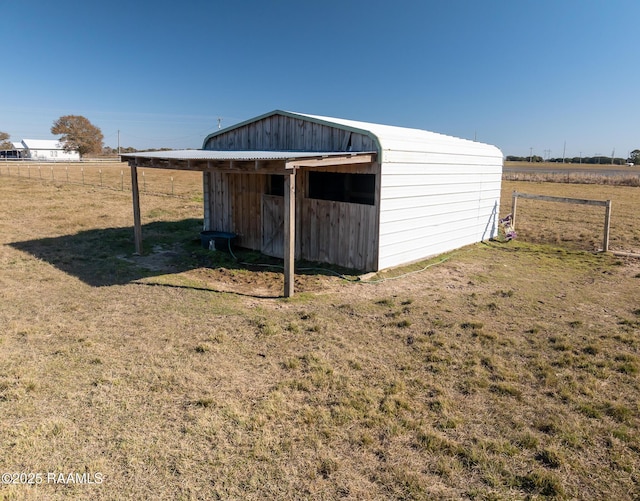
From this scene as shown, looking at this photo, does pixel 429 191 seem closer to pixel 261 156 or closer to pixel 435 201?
pixel 435 201

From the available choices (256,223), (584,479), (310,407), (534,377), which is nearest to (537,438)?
(584,479)

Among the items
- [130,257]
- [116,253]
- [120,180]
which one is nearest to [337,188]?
[130,257]

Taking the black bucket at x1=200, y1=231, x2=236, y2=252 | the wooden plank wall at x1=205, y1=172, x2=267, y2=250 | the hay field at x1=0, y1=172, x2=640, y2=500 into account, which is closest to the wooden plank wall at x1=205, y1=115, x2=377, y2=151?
the wooden plank wall at x1=205, y1=172, x2=267, y2=250

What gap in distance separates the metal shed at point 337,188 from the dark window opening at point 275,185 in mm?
23

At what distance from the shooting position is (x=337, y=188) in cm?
947

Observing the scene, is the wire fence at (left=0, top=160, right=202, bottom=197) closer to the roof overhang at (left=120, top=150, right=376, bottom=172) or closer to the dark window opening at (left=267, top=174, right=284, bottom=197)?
the dark window opening at (left=267, top=174, right=284, bottom=197)

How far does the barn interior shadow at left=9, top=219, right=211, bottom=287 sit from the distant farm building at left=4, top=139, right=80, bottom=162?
249ft

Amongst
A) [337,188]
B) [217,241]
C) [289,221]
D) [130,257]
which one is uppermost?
[337,188]

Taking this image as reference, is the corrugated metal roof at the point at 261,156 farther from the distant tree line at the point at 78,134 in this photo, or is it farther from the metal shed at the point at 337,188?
the distant tree line at the point at 78,134

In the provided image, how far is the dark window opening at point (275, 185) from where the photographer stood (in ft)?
33.6

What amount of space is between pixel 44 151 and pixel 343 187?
95.6m

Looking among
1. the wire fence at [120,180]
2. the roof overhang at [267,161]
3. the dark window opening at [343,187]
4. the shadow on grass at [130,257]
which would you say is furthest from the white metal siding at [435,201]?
the wire fence at [120,180]

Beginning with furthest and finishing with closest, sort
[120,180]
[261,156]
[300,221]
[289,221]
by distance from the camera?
1. [120,180]
2. [300,221]
3. [261,156]
4. [289,221]

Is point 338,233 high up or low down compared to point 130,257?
up
